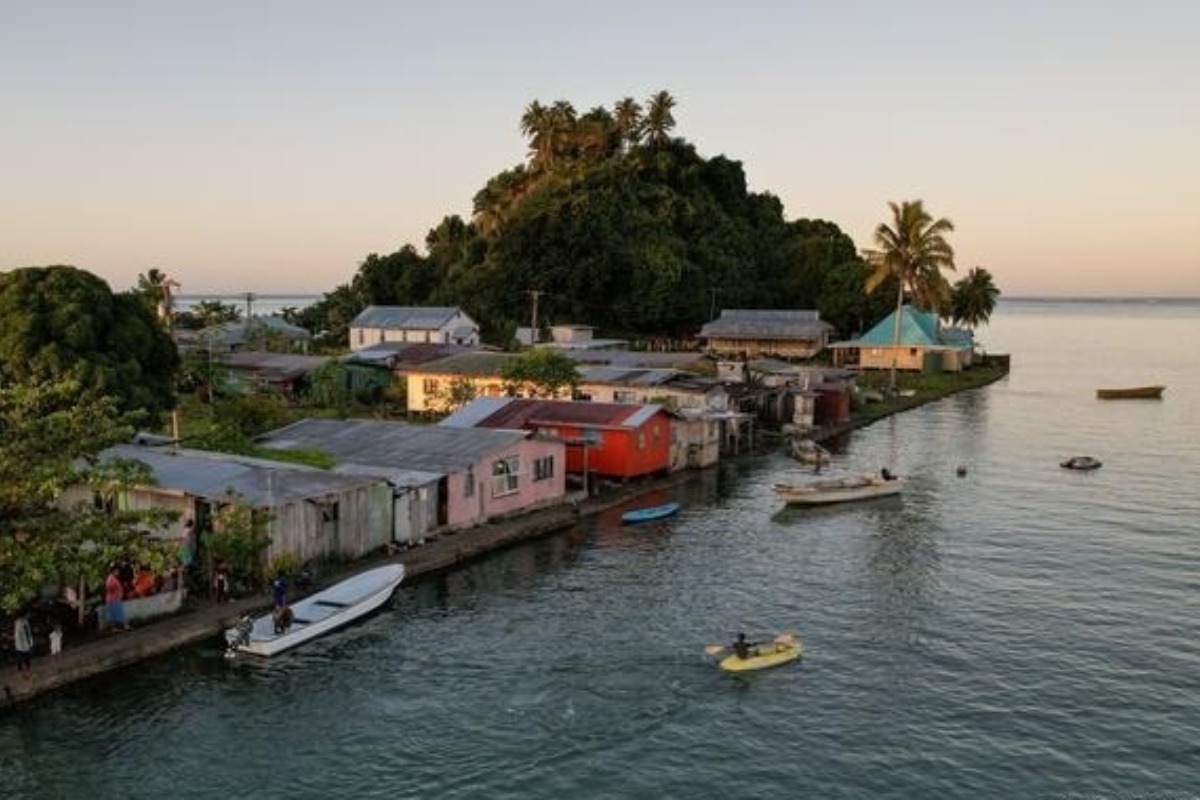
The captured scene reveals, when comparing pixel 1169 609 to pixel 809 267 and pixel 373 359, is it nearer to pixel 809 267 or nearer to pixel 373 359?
pixel 373 359

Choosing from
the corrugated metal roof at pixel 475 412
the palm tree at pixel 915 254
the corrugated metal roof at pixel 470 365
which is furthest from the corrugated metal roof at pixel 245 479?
the palm tree at pixel 915 254

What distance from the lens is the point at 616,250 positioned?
442ft

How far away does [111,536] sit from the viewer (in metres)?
28.0

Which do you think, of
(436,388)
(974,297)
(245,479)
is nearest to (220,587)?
(245,479)

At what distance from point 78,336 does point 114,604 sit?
16.3 metres

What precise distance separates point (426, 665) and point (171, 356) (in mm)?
24495

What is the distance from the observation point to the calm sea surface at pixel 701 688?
24.1 meters

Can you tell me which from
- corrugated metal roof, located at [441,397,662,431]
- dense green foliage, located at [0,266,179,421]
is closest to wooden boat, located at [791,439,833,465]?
corrugated metal roof, located at [441,397,662,431]

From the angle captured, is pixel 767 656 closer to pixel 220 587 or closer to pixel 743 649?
pixel 743 649

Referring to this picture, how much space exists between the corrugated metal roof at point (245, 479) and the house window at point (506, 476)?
299 inches

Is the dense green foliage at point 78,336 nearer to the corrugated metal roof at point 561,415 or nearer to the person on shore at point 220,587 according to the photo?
the person on shore at point 220,587

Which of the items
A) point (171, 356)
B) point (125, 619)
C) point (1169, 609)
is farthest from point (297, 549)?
point (1169, 609)

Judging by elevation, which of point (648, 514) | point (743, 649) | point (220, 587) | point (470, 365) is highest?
point (470, 365)

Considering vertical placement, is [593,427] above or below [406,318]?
below
